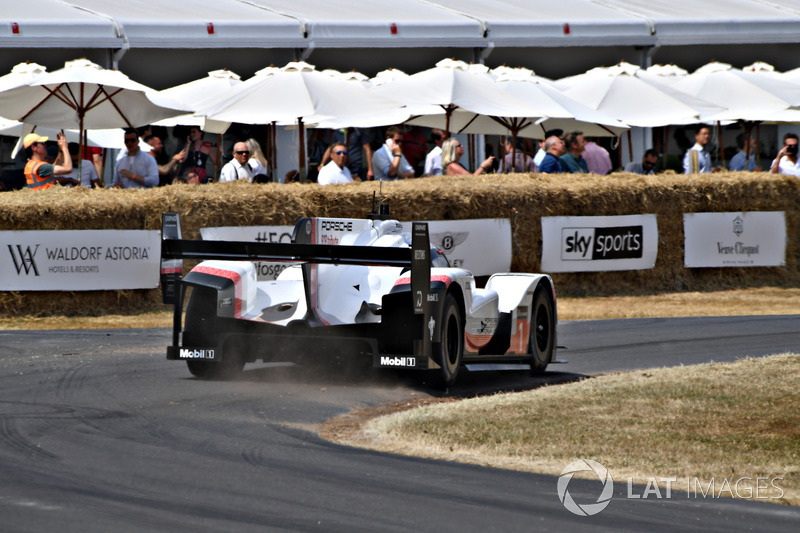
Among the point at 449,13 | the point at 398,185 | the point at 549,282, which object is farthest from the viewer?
the point at 449,13

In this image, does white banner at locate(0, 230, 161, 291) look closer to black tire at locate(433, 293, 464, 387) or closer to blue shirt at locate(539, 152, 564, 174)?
black tire at locate(433, 293, 464, 387)

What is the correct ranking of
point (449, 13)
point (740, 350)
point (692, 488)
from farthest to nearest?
point (449, 13) < point (740, 350) < point (692, 488)

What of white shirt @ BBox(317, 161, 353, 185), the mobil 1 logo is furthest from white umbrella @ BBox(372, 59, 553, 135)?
the mobil 1 logo

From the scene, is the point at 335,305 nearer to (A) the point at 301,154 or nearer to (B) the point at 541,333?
(B) the point at 541,333

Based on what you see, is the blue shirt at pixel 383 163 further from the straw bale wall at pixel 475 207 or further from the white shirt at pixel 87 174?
the white shirt at pixel 87 174

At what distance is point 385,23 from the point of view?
23094 millimetres

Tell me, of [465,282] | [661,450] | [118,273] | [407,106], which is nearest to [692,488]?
[661,450]

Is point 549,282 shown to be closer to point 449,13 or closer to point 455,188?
point 455,188

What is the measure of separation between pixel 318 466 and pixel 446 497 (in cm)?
88

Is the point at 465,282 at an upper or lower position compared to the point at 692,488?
upper

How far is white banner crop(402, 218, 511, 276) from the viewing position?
1543 centimetres

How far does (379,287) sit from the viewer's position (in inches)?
360

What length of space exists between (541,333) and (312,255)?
111 inches

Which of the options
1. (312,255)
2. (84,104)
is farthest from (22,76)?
(312,255)
